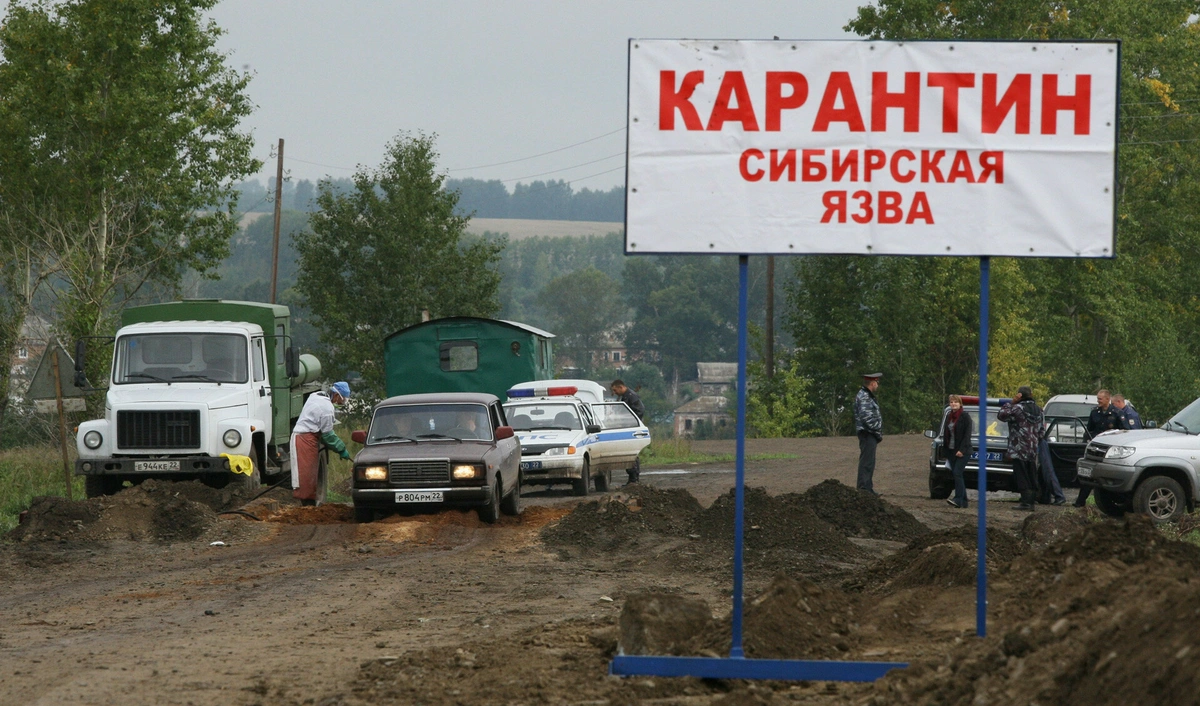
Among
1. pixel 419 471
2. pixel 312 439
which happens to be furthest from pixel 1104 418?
pixel 312 439

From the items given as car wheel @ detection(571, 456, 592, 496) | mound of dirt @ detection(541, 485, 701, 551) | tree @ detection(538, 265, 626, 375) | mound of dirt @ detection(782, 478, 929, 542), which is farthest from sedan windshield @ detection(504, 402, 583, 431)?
tree @ detection(538, 265, 626, 375)

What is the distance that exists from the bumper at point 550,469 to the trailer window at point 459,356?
803 cm

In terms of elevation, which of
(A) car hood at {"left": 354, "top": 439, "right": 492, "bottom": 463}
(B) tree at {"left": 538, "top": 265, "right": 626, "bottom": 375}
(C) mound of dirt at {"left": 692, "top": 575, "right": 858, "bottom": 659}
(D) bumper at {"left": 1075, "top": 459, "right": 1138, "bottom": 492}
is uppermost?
(B) tree at {"left": 538, "top": 265, "right": 626, "bottom": 375}

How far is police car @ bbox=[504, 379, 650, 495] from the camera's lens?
23.6m

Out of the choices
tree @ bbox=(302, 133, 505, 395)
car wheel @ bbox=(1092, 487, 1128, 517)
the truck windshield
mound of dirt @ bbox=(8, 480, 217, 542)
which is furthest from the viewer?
tree @ bbox=(302, 133, 505, 395)

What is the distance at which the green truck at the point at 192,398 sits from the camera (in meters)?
20.4

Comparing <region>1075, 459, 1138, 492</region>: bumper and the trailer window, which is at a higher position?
the trailer window

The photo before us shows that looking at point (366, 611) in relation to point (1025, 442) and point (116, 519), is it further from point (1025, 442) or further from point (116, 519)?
point (1025, 442)

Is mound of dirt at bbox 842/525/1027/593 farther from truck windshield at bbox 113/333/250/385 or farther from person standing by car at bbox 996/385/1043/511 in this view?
truck windshield at bbox 113/333/250/385

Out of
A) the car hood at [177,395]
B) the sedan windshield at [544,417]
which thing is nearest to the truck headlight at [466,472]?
the car hood at [177,395]

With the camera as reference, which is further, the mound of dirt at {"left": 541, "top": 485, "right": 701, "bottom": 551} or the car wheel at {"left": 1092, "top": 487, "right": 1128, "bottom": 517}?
the car wheel at {"left": 1092, "top": 487, "right": 1128, "bottom": 517}

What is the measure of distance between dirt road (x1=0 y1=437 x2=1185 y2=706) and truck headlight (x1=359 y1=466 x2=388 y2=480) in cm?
60

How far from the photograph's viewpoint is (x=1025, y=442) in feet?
71.1

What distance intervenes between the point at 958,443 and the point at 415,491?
8739 millimetres
